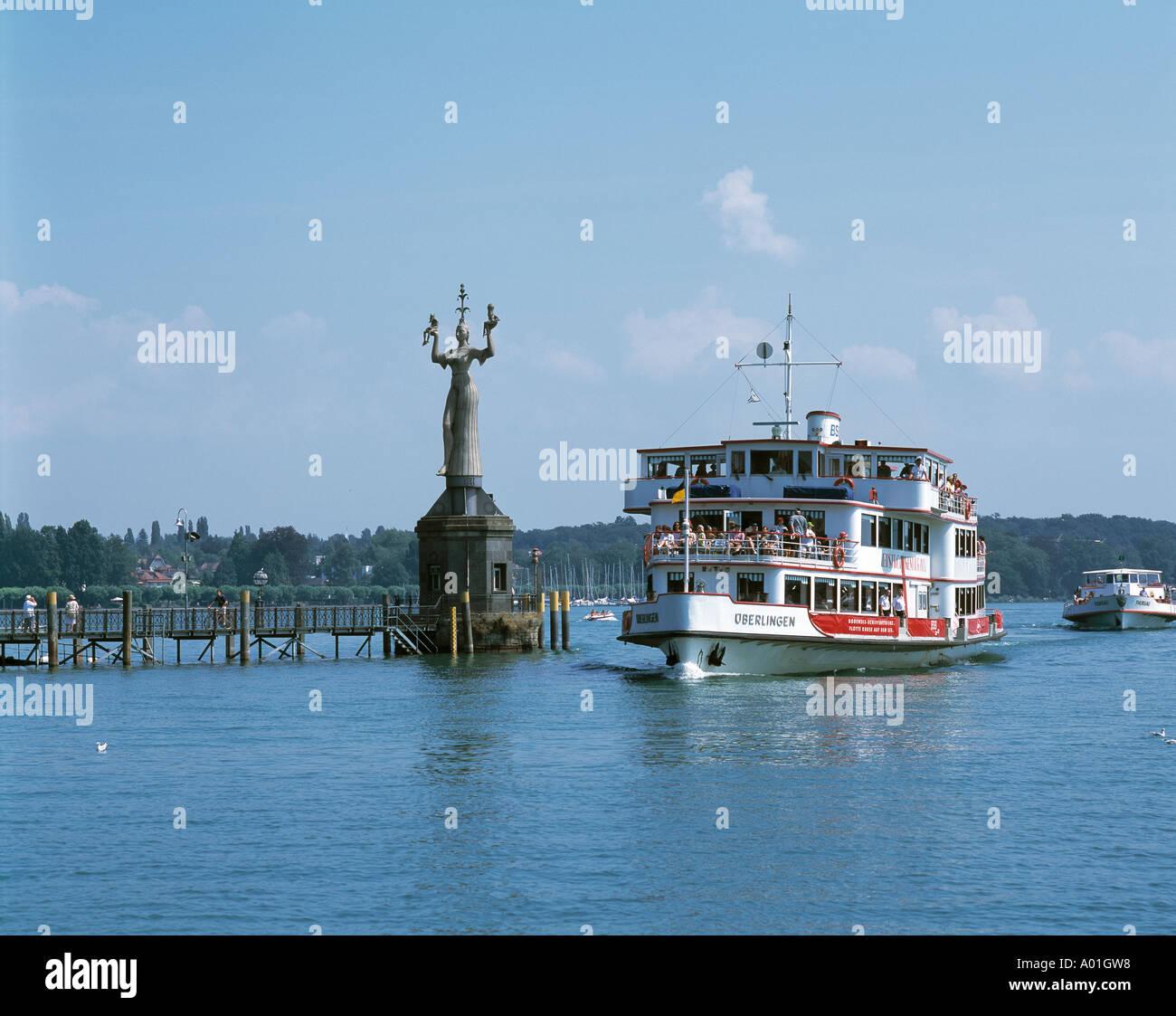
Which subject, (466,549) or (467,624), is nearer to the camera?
(467,624)

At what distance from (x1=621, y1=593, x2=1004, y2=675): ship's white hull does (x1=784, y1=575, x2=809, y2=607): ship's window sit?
48 centimetres

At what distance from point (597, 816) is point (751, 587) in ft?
71.9

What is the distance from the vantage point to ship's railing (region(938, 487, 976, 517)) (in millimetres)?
57031

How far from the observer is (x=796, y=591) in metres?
47.9

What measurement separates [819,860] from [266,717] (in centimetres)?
2510

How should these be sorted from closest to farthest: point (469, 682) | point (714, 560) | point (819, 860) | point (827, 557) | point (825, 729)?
1. point (819, 860)
2. point (825, 729)
3. point (714, 560)
4. point (827, 557)
5. point (469, 682)

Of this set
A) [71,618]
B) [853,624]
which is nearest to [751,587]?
[853,624]

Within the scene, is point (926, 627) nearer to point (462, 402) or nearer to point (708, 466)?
point (708, 466)

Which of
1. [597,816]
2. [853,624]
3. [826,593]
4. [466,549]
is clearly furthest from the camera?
[466,549]

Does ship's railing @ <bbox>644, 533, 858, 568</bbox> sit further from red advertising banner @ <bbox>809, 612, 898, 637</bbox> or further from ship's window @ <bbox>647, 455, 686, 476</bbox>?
ship's window @ <bbox>647, 455, 686, 476</bbox>

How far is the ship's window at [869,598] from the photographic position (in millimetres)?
51281
